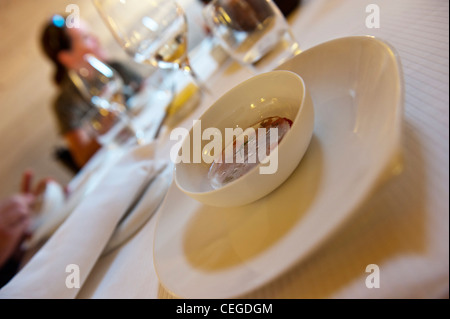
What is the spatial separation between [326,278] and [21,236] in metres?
0.83

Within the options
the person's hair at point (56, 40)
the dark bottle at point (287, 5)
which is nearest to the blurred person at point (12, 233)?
the dark bottle at point (287, 5)

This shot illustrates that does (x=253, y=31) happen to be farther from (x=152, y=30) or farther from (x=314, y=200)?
(x=314, y=200)

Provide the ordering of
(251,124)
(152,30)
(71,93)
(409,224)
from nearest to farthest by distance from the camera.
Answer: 1. (409,224)
2. (251,124)
3. (152,30)
4. (71,93)

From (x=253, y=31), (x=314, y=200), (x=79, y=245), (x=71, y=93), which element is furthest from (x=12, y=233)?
(x=71, y=93)

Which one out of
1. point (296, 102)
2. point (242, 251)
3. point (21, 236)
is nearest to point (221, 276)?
point (242, 251)

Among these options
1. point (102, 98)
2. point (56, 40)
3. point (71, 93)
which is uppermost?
point (56, 40)

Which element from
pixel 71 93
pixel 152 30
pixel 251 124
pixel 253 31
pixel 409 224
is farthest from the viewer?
pixel 71 93

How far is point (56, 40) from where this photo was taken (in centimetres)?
187

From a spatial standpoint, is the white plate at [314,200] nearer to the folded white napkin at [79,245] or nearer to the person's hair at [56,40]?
the folded white napkin at [79,245]

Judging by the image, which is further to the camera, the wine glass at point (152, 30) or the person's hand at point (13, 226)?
the person's hand at point (13, 226)

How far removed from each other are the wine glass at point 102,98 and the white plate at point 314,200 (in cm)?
59

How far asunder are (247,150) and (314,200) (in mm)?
75

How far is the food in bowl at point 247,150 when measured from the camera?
240mm

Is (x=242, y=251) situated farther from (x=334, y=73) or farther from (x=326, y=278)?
(x=334, y=73)
